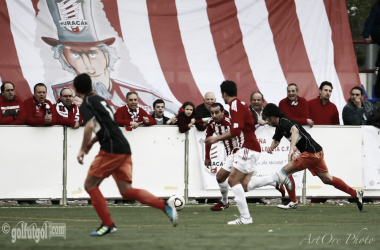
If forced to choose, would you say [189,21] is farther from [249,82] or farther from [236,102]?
[236,102]

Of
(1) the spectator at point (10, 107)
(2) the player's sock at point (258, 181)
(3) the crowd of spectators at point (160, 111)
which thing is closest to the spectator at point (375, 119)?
(3) the crowd of spectators at point (160, 111)

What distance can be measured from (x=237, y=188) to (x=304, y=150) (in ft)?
8.49

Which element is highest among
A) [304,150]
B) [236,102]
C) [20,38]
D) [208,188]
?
[20,38]

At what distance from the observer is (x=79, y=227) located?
9.00 metres

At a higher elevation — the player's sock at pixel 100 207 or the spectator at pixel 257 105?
the spectator at pixel 257 105

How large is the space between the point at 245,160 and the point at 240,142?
0.56 meters

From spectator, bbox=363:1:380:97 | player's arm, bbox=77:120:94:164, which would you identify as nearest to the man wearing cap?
spectator, bbox=363:1:380:97

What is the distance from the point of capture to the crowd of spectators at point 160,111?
1278 cm

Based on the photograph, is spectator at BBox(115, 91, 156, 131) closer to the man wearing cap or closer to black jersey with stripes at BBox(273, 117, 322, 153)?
the man wearing cap

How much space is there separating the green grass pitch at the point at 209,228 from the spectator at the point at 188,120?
1444 mm

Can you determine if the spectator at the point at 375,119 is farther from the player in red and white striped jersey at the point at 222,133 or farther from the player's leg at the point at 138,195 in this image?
the player's leg at the point at 138,195

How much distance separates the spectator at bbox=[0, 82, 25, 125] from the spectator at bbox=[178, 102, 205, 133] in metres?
2.84

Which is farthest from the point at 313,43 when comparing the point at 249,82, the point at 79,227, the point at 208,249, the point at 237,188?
the point at 208,249

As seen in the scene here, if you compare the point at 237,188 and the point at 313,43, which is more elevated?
the point at 313,43
